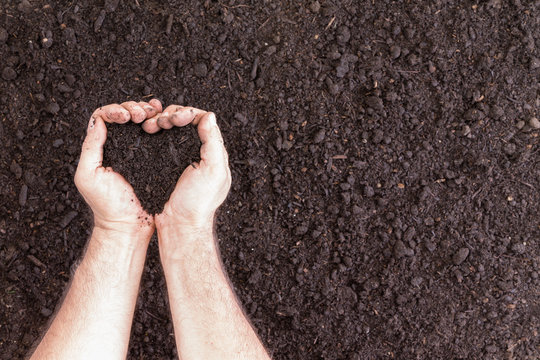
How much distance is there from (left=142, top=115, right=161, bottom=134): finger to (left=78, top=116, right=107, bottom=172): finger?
0.12 metres

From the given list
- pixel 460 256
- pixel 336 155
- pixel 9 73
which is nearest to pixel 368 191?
pixel 336 155

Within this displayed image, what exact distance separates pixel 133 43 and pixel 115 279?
0.85 meters

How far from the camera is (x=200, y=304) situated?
1.64m

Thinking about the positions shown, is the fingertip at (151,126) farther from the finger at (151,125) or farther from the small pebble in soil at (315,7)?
the small pebble in soil at (315,7)

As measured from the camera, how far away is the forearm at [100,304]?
1.58 meters

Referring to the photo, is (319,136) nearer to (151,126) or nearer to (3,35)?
(151,126)

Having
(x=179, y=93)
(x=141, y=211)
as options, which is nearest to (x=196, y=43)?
(x=179, y=93)

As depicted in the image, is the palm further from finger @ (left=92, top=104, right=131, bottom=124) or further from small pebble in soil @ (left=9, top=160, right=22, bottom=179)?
small pebble in soil @ (left=9, top=160, right=22, bottom=179)

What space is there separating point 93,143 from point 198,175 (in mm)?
329

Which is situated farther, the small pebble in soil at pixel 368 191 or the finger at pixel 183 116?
the small pebble in soil at pixel 368 191

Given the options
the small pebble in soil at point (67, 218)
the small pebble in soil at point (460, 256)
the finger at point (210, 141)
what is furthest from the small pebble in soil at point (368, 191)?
the small pebble in soil at point (67, 218)

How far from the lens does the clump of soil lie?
5.14 feet

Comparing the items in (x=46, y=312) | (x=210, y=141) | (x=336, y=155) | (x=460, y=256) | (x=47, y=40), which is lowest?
(x=460, y=256)

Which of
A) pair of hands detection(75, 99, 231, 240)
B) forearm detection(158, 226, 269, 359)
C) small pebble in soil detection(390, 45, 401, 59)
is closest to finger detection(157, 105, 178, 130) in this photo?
pair of hands detection(75, 99, 231, 240)
